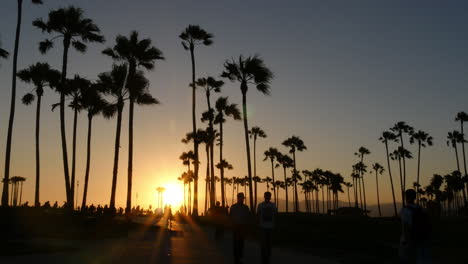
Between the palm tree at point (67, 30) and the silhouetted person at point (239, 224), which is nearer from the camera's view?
the silhouetted person at point (239, 224)

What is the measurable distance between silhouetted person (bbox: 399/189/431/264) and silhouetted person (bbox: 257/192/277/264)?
4434 mm

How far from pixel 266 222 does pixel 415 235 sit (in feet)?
15.6

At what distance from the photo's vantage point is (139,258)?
14.2 metres

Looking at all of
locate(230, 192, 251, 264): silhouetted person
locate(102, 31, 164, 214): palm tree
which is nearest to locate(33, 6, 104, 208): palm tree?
locate(102, 31, 164, 214): palm tree

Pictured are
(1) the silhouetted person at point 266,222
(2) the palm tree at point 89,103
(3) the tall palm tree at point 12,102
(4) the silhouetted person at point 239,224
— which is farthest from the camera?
(2) the palm tree at point 89,103

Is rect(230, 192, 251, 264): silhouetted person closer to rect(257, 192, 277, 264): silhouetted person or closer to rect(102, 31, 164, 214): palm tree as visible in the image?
rect(257, 192, 277, 264): silhouetted person

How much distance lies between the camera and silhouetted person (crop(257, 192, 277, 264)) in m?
12.8

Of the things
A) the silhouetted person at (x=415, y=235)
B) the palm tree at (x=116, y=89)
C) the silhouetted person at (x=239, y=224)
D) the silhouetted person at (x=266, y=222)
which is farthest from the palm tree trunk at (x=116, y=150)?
the silhouetted person at (x=415, y=235)

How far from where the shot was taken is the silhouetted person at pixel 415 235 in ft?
28.6

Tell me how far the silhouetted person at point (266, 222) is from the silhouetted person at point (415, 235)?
175 inches

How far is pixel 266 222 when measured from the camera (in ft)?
42.0

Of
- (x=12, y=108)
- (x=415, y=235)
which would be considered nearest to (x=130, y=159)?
(x=12, y=108)

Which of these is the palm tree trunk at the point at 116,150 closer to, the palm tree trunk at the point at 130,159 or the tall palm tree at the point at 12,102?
the palm tree trunk at the point at 130,159

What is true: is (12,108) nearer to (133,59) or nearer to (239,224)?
(133,59)
